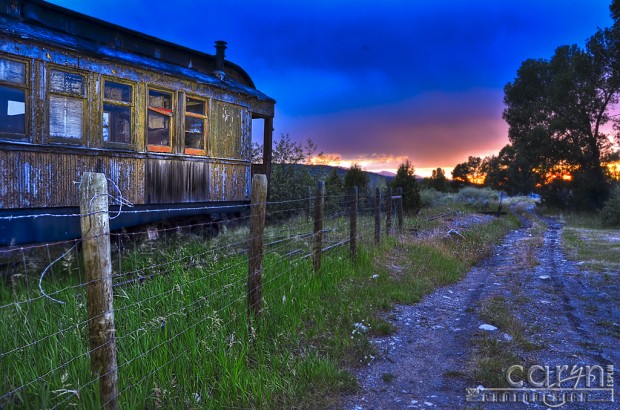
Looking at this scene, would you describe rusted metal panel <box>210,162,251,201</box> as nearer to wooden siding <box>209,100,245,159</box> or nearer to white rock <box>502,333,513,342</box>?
wooden siding <box>209,100,245,159</box>

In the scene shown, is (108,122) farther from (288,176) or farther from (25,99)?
(288,176)

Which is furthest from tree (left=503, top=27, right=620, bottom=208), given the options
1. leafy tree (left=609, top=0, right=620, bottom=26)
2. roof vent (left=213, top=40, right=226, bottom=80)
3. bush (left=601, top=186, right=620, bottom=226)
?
roof vent (left=213, top=40, right=226, bottom=80)

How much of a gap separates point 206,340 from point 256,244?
109 cm

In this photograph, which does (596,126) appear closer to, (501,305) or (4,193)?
(501,305)

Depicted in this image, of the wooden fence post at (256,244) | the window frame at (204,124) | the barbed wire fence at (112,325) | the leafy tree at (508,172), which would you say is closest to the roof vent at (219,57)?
the window frame at (204,124)

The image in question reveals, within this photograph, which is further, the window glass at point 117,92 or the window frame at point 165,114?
the window frame at point 165,114

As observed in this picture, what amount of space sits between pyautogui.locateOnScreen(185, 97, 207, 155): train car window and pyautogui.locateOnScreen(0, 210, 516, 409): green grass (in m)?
4.34

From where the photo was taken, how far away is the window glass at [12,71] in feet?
21.9

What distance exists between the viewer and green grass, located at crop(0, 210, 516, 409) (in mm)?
2975

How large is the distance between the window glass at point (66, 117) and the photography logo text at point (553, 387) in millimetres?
7384

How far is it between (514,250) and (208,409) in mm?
10990

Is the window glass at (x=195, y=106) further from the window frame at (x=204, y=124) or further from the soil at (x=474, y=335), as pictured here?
the soil at (x=474, y=335)

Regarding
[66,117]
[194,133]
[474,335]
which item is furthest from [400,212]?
[66,117]

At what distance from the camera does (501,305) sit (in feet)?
19.8
